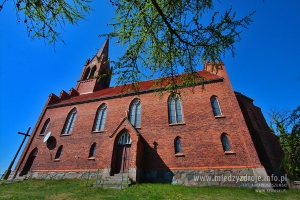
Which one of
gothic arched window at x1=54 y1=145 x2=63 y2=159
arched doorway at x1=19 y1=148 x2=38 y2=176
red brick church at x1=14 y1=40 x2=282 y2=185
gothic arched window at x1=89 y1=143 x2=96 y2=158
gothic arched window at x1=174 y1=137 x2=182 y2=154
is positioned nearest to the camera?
red brick church at x1=14 y1=40 x2=282 y2=185

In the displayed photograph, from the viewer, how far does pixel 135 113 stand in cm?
1579

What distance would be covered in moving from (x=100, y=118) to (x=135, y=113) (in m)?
4.02

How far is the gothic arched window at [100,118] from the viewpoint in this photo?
53.8 feet

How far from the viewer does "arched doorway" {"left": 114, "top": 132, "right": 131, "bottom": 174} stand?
1280 centimetres

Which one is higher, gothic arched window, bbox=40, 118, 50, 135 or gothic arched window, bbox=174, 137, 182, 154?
gothic arched window, bbox=40, 118, 50, 135

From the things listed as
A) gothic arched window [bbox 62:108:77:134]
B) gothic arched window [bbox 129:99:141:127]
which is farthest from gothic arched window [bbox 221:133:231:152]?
gothic arched window [bbox 62:108:77:134]

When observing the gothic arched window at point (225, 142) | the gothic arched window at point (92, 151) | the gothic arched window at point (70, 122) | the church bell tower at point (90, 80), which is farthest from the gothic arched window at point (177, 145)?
the church bell tower at point (90, 80)

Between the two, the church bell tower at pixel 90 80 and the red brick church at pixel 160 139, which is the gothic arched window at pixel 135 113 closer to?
the red brick church at pixel 160 139

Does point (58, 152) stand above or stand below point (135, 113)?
below

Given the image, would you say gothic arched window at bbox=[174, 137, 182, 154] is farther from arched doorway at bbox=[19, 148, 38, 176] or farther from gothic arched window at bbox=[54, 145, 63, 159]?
arched doorway at bbox=[19, 148, 38, 176]

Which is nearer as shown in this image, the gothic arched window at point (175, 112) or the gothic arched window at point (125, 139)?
the gothic arched window at point (125, 139)

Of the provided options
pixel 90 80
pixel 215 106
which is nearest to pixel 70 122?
pixel 90 80

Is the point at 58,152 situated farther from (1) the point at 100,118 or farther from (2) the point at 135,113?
(2) the point at 135,113

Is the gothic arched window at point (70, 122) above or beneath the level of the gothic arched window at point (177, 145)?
above
